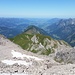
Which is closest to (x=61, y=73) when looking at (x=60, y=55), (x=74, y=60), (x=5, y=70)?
(x=5, y=70)

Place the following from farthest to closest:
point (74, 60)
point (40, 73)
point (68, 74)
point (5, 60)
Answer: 1. point (74, 60)
2. point (5, 60)
3. point (40, 73)
4. point (68, 74)

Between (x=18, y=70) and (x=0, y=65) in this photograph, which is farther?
(x=0, y=65)

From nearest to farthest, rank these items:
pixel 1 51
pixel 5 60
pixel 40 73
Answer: pixel 40 73 → pixel 5 60 → pixel 1 51

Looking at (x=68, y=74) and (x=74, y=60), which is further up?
(x=68, y=74)

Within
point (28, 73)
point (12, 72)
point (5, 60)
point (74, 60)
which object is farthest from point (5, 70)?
point (74, 60)

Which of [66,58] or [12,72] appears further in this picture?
[66,58]

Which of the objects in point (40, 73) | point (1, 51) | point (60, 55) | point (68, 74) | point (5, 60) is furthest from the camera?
point (60, 55)

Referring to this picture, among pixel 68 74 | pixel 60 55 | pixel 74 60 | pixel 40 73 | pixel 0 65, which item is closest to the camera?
pixel 68 74

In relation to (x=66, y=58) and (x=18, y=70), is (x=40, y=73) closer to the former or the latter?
(x=18, y=70)

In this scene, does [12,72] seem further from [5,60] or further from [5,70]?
[5,60]
